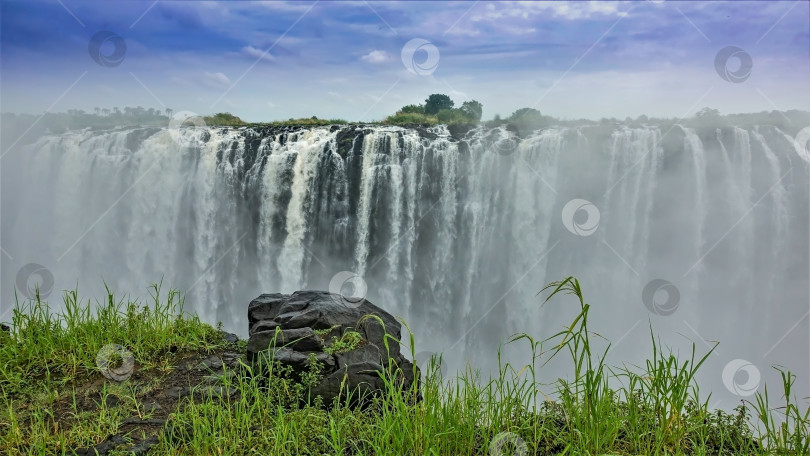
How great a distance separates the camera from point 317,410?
3.38 metres

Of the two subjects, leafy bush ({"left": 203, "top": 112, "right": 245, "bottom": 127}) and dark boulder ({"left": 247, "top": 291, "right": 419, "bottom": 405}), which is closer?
dark boulder ({"left": 247, "top": 291, "right": 419, "bottom": 405})

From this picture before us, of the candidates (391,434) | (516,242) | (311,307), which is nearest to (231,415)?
(391,434)

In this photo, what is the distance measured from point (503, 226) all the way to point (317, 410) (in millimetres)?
10847

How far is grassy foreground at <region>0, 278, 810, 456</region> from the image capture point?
2.59 m

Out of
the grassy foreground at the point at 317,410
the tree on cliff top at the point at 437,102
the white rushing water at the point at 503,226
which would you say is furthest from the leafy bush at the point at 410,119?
the grassy foreground at the point at 317,410

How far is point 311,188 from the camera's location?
1321cm

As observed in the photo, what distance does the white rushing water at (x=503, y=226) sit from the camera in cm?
1315

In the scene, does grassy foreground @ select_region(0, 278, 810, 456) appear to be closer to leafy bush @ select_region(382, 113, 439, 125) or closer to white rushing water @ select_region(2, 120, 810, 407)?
white rushing water @ select_region(2, 120, 810, 407)

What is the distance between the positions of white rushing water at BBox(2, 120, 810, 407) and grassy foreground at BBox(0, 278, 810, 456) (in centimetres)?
910

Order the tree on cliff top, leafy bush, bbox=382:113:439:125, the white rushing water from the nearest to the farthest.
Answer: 1. the white rushing water
2. leafy bush, bbox=382:113:439:125
3. the tree on cliff top

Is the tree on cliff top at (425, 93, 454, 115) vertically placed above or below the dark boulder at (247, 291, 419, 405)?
above

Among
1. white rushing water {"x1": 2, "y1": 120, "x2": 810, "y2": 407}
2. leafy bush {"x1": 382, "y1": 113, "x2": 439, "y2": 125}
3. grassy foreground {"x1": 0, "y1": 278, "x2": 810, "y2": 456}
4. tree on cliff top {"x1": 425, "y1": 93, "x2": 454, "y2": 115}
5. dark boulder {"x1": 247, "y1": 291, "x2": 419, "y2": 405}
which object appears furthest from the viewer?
tree on cliff top {"x1": 425, "y1": 93, "x2": 454, "y2": 115}

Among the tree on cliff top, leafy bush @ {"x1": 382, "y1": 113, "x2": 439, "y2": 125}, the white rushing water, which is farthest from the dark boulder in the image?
the tree on cliff top

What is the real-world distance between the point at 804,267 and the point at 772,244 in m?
0.87
